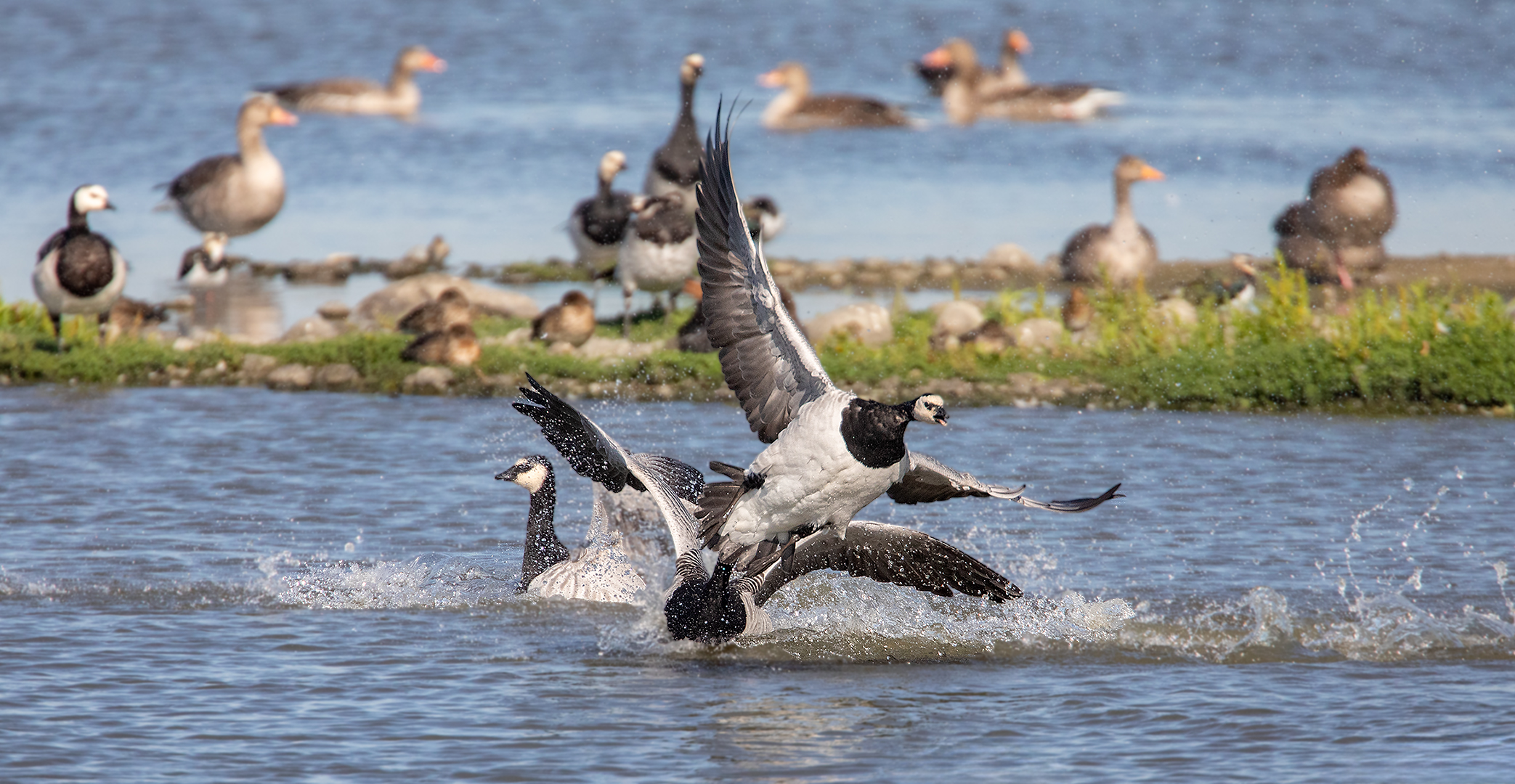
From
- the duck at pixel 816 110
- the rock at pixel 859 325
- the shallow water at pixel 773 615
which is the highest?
the duck at pixel 816 110

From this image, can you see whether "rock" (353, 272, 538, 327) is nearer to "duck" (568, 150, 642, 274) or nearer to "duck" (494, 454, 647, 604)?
"duck" (568, 150, 642, 274)

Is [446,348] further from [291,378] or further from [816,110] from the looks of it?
[816,110]

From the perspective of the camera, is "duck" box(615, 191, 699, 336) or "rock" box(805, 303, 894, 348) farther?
"duck" box(615, 191, 699, 336)

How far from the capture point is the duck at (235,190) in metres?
17.9

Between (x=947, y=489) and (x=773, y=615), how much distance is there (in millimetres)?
1333

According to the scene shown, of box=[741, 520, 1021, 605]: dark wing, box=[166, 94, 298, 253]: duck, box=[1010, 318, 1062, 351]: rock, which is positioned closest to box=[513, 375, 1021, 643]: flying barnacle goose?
box=[741, 520, 1021, 605]: dark wing

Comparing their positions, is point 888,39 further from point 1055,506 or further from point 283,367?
point 1055,506

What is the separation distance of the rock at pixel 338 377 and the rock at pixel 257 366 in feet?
1.47

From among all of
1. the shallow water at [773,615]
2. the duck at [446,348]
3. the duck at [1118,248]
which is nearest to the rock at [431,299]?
the duck at [446,348]

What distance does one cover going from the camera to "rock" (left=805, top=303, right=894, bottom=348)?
13750mm

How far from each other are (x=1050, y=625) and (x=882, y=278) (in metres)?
10.5

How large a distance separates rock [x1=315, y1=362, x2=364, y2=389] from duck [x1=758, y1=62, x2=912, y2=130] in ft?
48.9

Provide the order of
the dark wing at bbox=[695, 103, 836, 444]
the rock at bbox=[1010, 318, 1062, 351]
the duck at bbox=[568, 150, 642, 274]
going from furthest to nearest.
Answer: the duck at bbox=[568, 150, 642, 274], the rock at bbox=[1010, 318, 1062, 351], the dark wing at bbox=[695, 103, 836, 444]

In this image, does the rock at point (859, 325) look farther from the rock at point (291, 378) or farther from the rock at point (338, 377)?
the rock at point (291, 378)
